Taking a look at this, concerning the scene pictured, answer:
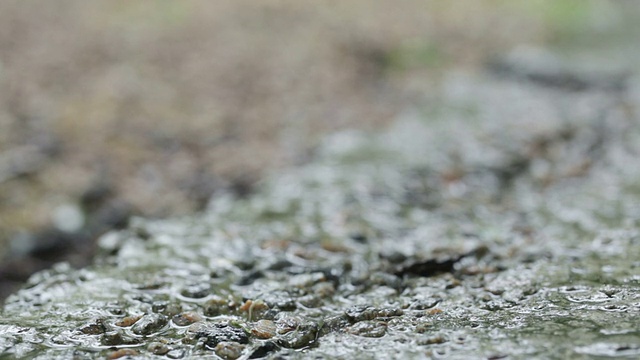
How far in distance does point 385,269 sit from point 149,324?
939 mm

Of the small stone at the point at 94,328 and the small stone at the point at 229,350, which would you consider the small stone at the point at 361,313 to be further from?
the small stone at the point at 94,328

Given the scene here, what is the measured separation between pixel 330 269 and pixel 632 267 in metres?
1.10

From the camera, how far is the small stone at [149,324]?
188cm

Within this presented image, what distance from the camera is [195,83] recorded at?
5930 millimetres

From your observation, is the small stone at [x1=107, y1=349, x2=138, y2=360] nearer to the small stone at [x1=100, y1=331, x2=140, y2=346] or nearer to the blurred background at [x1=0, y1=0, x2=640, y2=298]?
the small stone at [x1=100, y1=331, x2=140, y2=346]

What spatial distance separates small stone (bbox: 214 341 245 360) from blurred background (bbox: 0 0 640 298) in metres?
1.56

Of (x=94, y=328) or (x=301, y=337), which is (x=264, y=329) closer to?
(x=301, y=337)

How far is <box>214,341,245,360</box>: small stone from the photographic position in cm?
173

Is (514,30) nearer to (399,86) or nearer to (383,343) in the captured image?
(399,86)

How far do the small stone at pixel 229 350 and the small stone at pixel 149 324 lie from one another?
0.83 feet

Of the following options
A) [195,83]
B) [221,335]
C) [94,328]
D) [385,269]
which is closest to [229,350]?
[221,335]

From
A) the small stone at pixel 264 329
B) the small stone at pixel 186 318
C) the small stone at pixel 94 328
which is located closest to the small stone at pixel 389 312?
the small stone at pixel 264 329

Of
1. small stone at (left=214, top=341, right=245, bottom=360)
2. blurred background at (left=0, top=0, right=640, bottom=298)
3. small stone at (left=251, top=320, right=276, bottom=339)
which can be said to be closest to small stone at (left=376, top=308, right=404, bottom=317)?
small stone at (left=251, top=320, right=276, bottom=339)

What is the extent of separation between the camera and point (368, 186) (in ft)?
11.9
